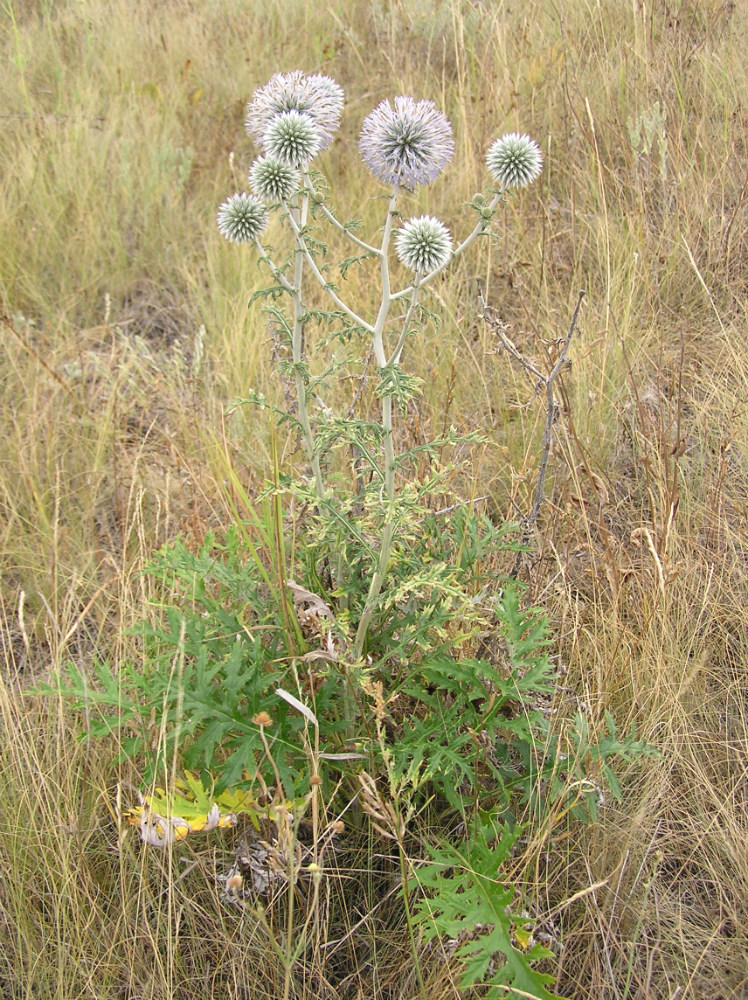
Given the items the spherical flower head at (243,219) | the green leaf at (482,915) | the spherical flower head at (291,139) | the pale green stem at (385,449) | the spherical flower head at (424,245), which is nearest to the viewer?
the green leaf at (482,915)

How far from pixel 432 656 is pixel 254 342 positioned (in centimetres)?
204

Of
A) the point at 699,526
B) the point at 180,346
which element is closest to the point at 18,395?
the point at 180,346

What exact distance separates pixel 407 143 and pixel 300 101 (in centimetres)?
32

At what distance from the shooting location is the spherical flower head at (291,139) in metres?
1.77

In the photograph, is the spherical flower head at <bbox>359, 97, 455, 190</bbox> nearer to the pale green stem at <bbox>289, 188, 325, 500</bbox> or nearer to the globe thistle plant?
the globe thistle plant

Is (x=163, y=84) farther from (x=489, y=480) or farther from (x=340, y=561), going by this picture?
(x=340, y=561)

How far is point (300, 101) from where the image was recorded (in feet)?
6.10

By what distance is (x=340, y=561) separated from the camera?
1905 mm

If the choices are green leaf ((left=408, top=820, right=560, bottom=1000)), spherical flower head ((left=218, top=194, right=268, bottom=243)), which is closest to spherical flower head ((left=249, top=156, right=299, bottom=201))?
spherical flower head ((left=218, top=194, right=268, bottom=243))

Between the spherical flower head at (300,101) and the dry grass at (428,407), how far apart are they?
0.74m

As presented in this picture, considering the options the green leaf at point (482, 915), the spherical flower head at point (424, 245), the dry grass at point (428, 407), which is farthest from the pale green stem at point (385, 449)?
the dry grass at point (428, 407)

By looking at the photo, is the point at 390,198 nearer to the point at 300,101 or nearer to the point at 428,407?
the point at 300,101

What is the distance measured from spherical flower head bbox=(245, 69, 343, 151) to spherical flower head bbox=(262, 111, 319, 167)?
0.14 feet

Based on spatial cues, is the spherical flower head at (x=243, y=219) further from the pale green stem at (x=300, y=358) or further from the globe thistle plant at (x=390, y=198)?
the pale green stem at (x=300, y=358)
